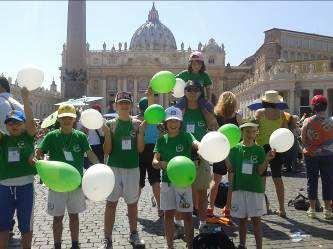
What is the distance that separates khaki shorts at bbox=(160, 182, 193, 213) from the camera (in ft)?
17.3

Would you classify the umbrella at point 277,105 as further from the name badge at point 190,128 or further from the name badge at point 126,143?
the name badge at point 126,143

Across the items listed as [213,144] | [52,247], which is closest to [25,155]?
[52,247]

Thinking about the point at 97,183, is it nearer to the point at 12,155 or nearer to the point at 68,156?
the point at 68,156

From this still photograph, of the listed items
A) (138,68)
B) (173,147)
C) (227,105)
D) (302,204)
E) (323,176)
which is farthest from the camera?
(138,68)

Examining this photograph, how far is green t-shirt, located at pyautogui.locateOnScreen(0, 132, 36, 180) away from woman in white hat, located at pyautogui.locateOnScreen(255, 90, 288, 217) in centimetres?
354

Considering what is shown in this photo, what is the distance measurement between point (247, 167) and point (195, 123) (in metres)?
1.06

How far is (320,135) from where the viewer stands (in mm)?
7312

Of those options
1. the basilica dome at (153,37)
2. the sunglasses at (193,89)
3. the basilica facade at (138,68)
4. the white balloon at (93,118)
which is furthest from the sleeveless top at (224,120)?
the basilica dome at (153,37)

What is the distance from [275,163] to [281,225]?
99cm

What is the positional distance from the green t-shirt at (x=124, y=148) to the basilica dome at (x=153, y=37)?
105270mm

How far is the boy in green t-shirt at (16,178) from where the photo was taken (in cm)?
497

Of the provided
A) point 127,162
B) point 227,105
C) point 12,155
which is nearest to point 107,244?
point 127,162

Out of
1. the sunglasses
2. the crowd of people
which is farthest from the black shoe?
the sunglasses

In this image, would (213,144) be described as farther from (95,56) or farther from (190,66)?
(95,56)
